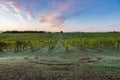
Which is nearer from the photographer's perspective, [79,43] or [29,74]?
[29,74]

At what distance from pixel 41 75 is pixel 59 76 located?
97 cm

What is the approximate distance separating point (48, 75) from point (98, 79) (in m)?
2.51

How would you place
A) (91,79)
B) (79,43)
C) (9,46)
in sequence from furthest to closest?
(79,43) → (9,46) → (91,79)

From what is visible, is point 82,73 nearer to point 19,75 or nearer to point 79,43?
point 19,75

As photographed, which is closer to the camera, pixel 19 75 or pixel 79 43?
pixel 19 75

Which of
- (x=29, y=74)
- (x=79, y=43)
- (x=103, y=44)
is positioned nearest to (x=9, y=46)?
(x=79, y=43)

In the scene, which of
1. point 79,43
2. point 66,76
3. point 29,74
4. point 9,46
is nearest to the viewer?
point 66,76

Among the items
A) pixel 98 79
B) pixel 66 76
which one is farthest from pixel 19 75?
pixel 98 79

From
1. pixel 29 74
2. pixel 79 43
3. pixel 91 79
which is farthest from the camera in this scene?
pixel 79 43

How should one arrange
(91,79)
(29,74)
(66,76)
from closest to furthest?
(91,79) → (66,76) → (29,74)

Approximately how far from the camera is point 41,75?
9977mm

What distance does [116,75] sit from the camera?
31.8ft

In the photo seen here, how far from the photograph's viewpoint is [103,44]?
34.4 metres

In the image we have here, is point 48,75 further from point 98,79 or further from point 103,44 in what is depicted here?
point 103,44
